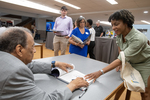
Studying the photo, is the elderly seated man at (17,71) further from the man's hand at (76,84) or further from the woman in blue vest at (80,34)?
the woman in blue vest at (80,34)

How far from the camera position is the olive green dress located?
0.85m

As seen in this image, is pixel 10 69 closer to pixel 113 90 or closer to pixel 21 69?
pixel 21 69

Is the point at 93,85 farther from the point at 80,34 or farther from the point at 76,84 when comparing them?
the point at 80,34

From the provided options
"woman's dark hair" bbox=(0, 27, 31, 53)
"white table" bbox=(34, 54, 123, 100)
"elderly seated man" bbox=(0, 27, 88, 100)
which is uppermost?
"woman's dark hair" bbox=(0, 27, 31, 53)

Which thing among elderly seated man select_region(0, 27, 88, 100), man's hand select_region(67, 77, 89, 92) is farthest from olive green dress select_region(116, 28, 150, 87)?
elderly seated man select_region(0, 27, 88, 100)

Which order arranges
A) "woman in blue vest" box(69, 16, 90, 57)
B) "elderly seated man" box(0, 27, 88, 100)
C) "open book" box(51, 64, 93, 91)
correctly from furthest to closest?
"woman in blue vest" box(69, 16, 90, 57) < "open book" box(51, 64, 93, 91) < "elderly seated man" box(0, 27, 88, 100)

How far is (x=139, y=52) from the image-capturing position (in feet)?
2.96

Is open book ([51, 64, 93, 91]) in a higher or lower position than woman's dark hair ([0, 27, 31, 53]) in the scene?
lower

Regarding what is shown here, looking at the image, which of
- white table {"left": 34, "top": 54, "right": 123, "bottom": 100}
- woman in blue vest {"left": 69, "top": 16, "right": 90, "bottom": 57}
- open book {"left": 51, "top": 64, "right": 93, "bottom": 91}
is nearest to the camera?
white table {"left": 34, "top": 54, "right": 123, "bottom": 100}

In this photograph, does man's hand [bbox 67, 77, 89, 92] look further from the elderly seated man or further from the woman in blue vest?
the woman in blue vest

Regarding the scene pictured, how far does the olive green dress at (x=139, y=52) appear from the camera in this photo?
0.85 m

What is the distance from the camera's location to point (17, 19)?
Result: 40.6 feet

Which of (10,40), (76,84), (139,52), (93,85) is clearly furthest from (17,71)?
(139,52)

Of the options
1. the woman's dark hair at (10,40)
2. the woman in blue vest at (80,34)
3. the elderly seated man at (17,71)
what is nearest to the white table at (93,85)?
the elderly seated man at (17,71)
